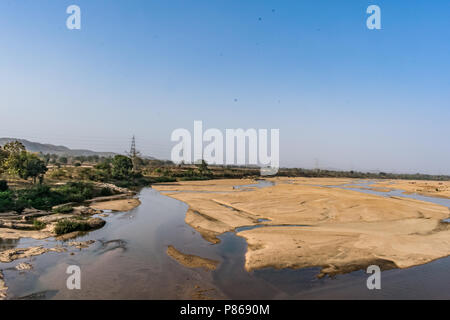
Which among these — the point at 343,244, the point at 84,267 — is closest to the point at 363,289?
the point at 343,244

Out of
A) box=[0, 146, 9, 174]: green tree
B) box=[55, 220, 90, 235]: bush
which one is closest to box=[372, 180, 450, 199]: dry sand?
box=[55, 220, 90, 235]: bush

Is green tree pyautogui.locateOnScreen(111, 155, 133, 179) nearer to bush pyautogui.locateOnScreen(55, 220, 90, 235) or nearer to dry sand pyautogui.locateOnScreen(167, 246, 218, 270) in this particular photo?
bush pyautogui.locateOnScreen(55, 220, 90, 235)

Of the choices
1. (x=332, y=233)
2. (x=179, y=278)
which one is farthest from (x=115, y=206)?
(x=332, y=233)

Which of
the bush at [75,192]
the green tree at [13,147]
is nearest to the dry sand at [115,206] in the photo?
the bush at [75,192]

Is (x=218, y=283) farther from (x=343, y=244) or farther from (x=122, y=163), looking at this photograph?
(x=122, y=163)

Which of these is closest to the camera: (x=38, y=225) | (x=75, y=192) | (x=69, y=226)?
(x=69, y=226)

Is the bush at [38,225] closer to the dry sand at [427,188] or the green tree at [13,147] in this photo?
the green tree at [13,147]

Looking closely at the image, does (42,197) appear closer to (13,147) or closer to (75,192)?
(75,192)
